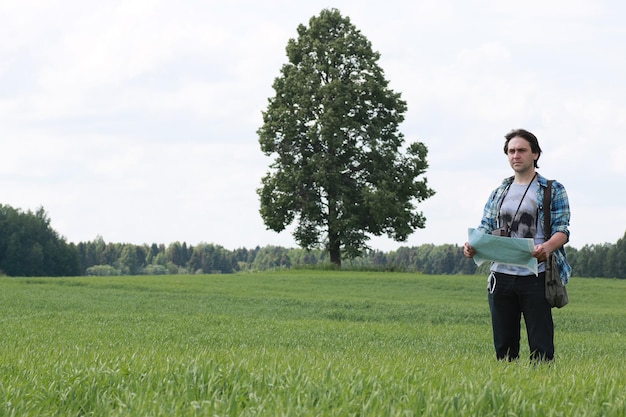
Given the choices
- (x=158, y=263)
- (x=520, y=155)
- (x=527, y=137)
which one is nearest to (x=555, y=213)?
(x=520, y=155)

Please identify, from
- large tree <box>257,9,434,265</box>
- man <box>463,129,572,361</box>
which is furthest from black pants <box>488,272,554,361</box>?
large tree <box>257,9,434,265</box>

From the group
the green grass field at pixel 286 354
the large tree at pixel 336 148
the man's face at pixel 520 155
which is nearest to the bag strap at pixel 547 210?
the man's face at pixel 520 155

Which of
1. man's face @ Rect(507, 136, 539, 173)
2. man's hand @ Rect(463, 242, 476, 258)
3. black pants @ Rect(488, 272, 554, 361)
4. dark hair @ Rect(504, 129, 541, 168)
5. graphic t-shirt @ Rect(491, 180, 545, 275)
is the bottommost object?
black pants @ Rect(488, 272, 554, 361)

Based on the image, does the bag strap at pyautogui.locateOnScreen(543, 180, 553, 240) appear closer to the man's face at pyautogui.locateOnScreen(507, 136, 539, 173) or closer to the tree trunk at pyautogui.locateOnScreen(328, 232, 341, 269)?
the man's face at pyautogui.locateOnScreen(507, 136, 539, 173)

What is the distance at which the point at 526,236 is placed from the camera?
24.7ft

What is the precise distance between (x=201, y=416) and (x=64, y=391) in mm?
1334

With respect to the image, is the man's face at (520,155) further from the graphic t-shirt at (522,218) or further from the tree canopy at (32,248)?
the tree canopy at (32,248)

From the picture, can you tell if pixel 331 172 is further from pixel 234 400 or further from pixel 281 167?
pixel 234 400

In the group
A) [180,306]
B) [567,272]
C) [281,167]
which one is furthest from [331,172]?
[567,272]

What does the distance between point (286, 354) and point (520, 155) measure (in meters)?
2.95

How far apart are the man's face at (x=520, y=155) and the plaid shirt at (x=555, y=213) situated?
209 mm

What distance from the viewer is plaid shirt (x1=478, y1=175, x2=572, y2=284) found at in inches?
295

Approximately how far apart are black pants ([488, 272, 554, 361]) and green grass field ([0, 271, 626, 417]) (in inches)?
9.7

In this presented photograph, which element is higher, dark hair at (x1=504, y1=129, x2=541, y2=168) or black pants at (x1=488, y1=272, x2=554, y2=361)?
dark hair at (x1=504, y1=129, x2=541, y2=168)
